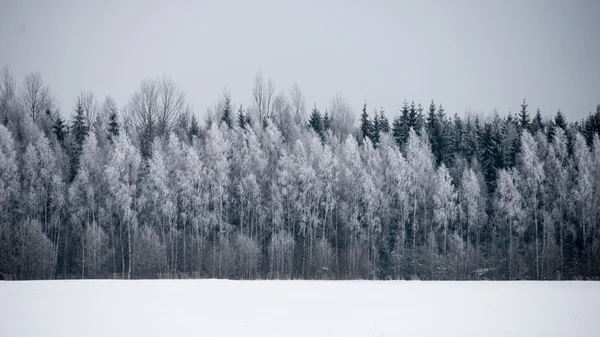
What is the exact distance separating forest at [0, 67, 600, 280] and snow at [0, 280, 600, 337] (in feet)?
72.4

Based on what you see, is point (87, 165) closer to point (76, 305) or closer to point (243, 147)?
point (243, 147)

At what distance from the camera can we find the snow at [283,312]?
1925 cm

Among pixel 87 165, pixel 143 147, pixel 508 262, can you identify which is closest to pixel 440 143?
pixel 508 262

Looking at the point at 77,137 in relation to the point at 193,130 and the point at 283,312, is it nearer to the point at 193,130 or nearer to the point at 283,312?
the point at 193,130

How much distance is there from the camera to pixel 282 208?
201ft

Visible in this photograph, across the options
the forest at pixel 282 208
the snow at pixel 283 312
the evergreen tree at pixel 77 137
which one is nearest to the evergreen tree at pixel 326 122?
the forest at pixel 282 208

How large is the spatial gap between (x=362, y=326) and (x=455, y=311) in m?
6.51

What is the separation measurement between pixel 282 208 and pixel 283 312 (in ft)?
123

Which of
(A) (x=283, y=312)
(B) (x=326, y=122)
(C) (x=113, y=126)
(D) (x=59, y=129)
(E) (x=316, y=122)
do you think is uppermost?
(B) (x=326, y=122)

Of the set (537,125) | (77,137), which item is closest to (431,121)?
(537,125)

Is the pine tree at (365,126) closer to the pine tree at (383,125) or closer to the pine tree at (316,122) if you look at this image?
the pine tree at (383,125)

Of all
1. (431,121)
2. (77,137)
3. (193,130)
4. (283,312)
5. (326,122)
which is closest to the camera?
(283,312)

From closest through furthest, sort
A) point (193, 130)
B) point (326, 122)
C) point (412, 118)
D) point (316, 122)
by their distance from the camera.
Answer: point (193, 130) → point (316, 122) → point (412, 118) → point (326, 122)

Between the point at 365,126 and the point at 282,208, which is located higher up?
the point at 365,126
